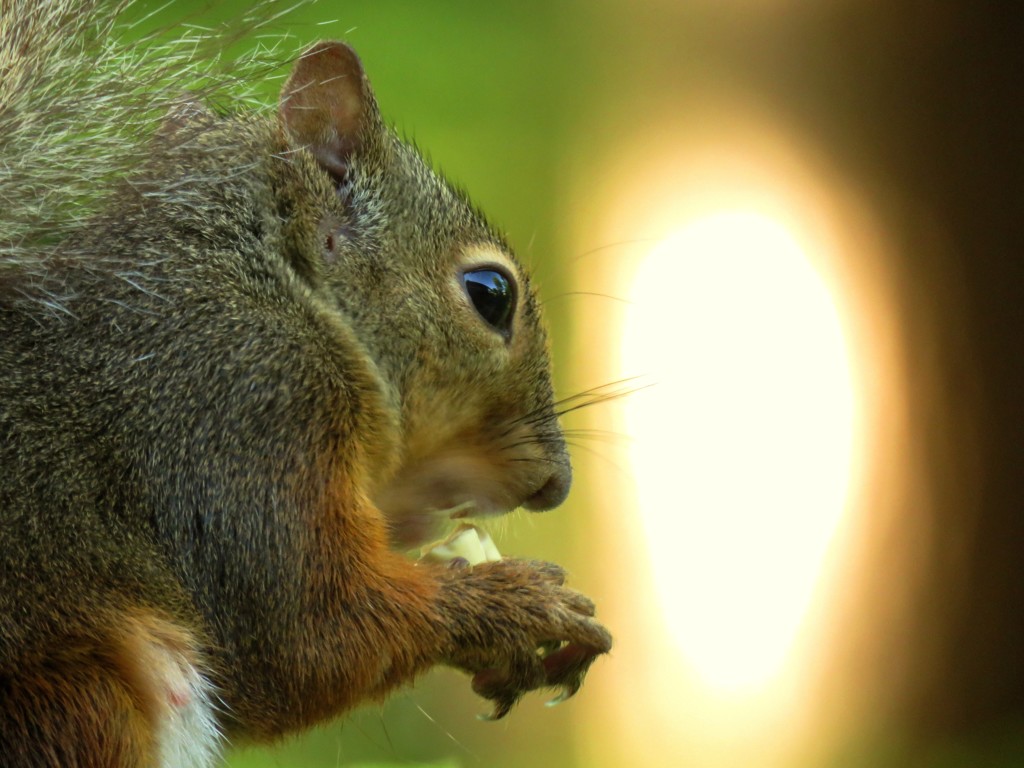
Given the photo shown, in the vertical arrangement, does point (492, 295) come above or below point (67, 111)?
below

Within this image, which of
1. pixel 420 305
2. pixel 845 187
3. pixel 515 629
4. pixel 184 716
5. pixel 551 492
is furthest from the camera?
pixel 845 187

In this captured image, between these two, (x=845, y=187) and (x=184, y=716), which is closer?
(x=184, y=716)

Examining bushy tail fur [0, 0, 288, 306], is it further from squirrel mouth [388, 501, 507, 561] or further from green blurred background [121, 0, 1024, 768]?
green blurred background [121, 0, 1024, 768]

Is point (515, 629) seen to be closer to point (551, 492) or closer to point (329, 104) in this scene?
point (551, 492)

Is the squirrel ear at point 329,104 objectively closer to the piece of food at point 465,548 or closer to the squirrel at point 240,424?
the squirrel at point 240,424

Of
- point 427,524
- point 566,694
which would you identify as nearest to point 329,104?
point 427,524

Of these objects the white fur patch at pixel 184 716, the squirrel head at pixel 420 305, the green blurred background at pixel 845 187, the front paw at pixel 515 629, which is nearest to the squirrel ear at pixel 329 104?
the squirrel head at pixel 420 305

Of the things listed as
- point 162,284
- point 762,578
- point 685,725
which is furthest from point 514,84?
point 162,284

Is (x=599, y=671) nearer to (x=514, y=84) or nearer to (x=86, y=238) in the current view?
(x=514, y=84)

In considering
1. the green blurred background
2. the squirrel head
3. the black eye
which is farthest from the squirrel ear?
the green blurred background
